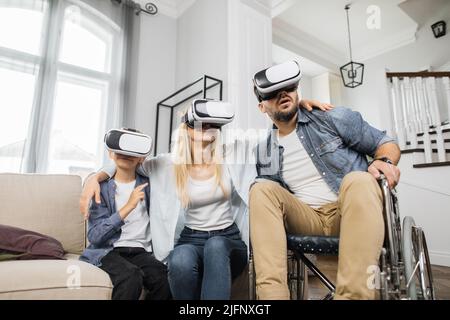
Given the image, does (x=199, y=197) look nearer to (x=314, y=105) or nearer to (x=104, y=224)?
(x=104, y=224)

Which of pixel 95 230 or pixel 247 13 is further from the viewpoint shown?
pixel 247 13

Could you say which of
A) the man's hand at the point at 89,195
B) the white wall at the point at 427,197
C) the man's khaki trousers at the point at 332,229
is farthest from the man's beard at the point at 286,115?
the white wall at the point at 427,197

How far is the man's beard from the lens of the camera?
39.6 inches

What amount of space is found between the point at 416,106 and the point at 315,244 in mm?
2654

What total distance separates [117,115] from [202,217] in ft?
5.58

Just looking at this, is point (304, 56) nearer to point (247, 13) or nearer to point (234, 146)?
point (247, 13)

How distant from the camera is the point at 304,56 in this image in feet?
12.5

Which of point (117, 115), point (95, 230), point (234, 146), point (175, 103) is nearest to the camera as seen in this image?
point (95, 230)

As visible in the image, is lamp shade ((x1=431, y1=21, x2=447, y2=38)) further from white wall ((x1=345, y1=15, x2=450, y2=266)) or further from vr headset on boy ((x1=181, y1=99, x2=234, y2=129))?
vr headset on boy ((x1=181, y1=99, x2=234, y2=129))

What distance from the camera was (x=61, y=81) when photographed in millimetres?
2277

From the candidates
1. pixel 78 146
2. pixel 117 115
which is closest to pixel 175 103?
pixel 117 115

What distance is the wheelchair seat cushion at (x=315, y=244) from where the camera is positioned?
824mm

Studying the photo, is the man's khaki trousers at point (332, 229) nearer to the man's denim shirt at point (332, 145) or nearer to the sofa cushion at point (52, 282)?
the man's denim shirt at point (332, 145)
